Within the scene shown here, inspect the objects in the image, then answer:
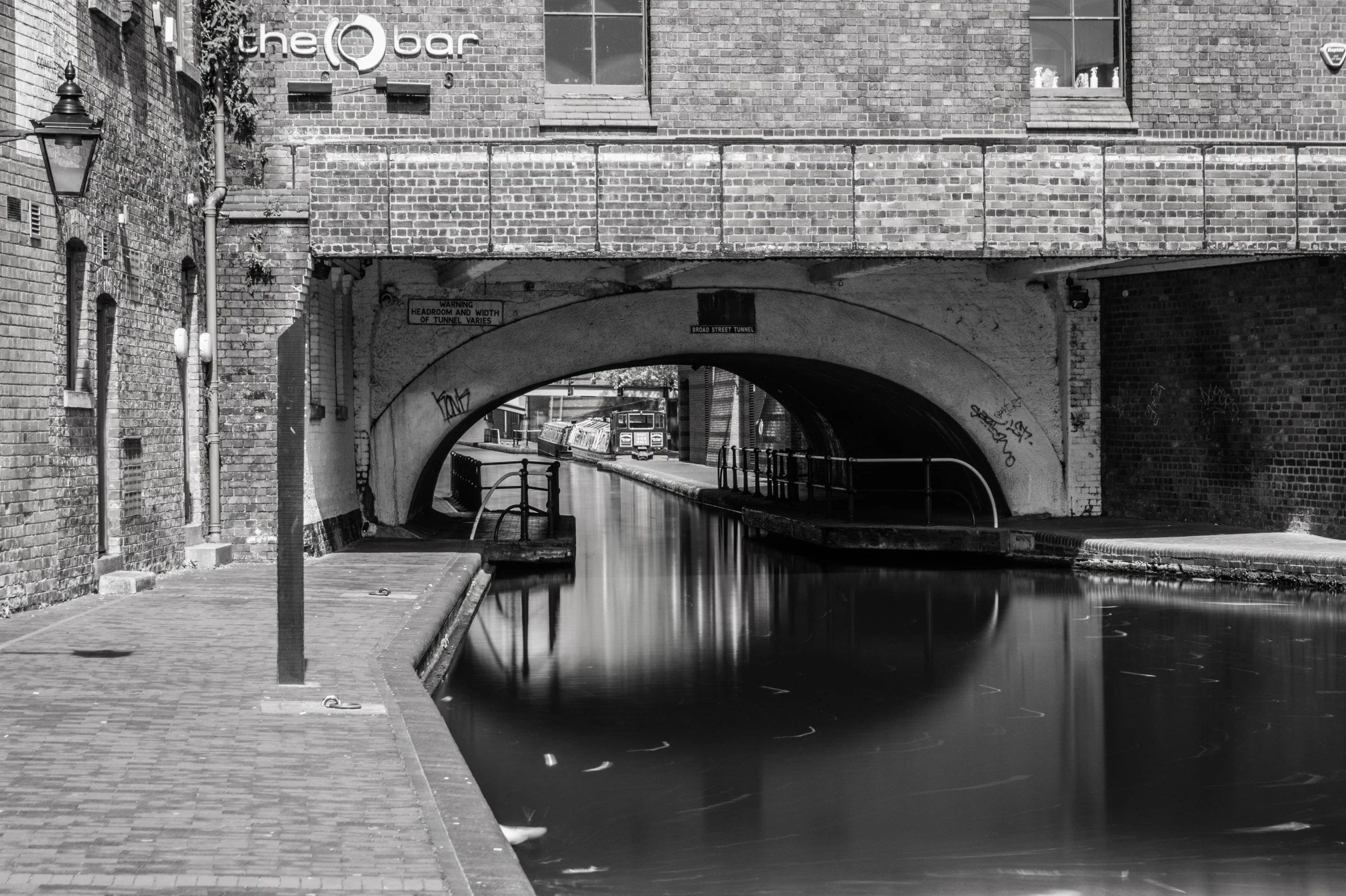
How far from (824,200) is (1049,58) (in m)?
4.13

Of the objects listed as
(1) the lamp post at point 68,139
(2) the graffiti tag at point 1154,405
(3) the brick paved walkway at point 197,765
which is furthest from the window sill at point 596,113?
(1) the lamp post at point 68,139

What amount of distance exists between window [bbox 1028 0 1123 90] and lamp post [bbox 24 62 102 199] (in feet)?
37.7

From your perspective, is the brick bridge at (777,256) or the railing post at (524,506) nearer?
the brick bridge at (777,256)

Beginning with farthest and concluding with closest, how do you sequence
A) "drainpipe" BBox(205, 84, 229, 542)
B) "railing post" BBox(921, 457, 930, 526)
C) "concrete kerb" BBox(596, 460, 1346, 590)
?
"railing post" BBox(921, 457, 930, 526) < "concrete kerb" BBox(596, 460, 1346, 590) < "drainpipe" BBox(205, 84, 229, 542)

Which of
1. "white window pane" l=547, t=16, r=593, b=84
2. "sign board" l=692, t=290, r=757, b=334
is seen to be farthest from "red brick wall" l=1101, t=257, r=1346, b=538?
"white window pane" l=547, t=16, r=593, b=84

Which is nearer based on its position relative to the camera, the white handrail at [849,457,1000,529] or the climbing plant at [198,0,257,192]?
the climbing plant at [198,0,257,192]

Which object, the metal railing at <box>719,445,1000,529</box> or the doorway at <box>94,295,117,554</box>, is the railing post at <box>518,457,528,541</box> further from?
the doorway at <box>94,295,117,554</box>

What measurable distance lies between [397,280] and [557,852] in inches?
460

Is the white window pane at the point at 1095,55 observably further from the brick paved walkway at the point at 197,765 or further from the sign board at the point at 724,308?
the brick paved walkway at the point at 197,765

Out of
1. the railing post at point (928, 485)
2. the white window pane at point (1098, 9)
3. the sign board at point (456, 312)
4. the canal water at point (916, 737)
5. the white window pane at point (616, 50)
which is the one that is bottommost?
the canal water at point (916, 737)

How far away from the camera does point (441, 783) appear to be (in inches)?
227

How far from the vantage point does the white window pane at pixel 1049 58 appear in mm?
16859

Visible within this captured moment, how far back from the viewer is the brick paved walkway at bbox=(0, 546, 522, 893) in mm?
4633

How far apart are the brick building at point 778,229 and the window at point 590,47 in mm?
33
